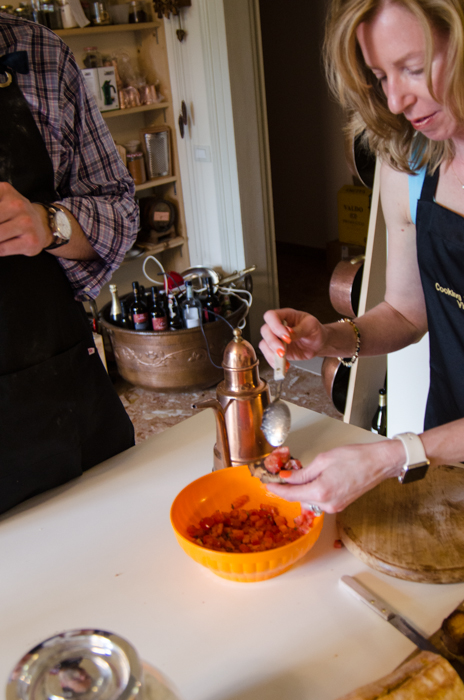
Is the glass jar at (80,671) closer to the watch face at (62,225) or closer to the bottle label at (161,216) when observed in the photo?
the watch face at (62,225)

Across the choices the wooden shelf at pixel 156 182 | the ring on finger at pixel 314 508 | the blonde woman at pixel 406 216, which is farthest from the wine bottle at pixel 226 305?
the ring on finger at pixel 314 508

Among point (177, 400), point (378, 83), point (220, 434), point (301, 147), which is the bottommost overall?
point (177, 400)

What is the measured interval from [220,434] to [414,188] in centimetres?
64

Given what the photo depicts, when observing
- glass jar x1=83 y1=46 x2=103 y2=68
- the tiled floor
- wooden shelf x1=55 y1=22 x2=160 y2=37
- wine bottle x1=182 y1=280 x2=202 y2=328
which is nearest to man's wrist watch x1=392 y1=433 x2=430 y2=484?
the tiled floor

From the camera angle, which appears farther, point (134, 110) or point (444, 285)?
point (134, 110)

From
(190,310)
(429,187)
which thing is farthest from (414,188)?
(190,310)

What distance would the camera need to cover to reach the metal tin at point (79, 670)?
507mm

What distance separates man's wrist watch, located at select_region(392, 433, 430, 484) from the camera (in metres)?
0.97

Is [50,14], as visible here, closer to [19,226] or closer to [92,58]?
[92,58]

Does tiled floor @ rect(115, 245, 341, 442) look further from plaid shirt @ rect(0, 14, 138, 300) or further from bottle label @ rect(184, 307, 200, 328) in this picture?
plaid shirt @ rect(0, 14, 138, 300)

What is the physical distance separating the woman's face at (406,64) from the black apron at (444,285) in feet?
0.56

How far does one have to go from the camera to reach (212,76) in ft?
11.3

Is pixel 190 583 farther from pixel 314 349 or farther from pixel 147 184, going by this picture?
pixel 147 184

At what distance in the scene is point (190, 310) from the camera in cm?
333
